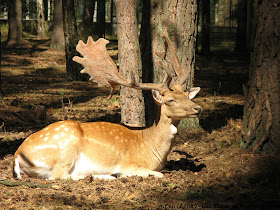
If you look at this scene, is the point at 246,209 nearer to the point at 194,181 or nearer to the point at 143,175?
the point at 194,181

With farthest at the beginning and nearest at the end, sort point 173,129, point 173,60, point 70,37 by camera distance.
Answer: point 70,37 → point 173,60 → point 173,129

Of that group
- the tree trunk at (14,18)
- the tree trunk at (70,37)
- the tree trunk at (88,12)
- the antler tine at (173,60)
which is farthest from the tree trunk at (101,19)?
the antler tine at (173,60)

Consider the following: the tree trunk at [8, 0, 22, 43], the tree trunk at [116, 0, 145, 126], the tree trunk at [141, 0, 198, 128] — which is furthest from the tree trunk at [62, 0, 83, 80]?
the tree trunk at [8, 0, 22, 43]

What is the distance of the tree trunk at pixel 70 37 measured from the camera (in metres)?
14.0

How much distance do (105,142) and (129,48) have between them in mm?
1949

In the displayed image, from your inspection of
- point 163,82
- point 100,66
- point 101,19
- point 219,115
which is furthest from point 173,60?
point 101,19

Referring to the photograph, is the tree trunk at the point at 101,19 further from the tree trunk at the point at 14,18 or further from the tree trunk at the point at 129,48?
the tree trunk at the point at 129,48

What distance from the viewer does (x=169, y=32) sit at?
7586 millimetres

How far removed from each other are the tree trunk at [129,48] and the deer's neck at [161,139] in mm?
1337

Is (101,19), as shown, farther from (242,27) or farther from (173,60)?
(173,60)

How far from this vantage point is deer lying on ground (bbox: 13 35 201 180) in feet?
18.4

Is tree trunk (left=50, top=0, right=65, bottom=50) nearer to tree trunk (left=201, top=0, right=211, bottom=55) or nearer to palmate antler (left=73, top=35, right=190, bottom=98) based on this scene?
tree trunk (left=201, top=0, right=211, bottom=55)

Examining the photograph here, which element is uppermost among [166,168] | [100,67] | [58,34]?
[58,34]

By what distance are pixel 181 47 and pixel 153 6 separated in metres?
0.92
